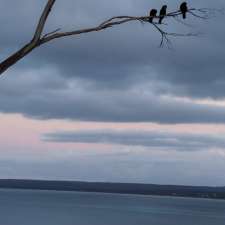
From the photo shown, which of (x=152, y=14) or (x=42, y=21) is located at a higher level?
(x=152, y=14)

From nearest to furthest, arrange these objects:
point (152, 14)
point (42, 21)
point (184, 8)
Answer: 1. point (42, 21)
2. point (184, 8)
3. point (152, 14)

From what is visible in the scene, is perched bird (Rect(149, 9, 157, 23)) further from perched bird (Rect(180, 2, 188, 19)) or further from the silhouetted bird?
perched bird (Rect(180, 2, 188, 19))

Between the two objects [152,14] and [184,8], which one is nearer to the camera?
[184,8]

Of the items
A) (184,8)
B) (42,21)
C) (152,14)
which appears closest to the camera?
(42,21)

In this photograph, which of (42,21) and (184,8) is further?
(184,8)

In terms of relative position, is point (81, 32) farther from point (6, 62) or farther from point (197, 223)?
point (197, 223)

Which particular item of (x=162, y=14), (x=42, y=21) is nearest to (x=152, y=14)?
(x=162, y=14)

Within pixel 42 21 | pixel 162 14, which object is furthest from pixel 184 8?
pixel 42 21

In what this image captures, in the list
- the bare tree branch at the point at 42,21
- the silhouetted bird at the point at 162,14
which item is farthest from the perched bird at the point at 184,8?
the bare tree branch at the point at 42,21

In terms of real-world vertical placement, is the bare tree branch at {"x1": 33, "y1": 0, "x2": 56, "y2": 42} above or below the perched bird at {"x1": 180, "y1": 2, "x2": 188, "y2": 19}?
below

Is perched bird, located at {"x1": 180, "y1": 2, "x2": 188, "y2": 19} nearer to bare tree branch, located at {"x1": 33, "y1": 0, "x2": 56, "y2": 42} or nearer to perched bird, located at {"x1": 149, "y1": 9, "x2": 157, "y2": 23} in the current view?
perched bird, located at {"x1": 149, "y1": 9, "x2": 157, "y2": 23}

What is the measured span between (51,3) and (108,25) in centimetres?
47

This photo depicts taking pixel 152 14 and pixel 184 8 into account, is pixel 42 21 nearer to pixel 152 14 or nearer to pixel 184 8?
pixel 152 14

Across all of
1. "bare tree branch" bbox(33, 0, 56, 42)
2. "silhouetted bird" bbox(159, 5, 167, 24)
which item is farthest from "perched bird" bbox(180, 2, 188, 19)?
"bare tree branch" bbox(33, 0, 56, 42)
